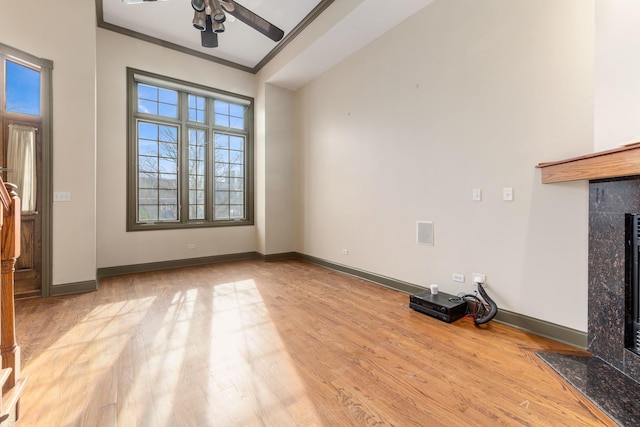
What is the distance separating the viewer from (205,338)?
2361mm

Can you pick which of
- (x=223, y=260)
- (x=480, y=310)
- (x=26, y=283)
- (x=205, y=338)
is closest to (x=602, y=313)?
(x=480, y=310)

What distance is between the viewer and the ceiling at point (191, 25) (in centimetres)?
387

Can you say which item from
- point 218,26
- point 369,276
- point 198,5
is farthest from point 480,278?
point 198,5

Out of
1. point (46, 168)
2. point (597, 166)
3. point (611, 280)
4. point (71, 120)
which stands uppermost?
point (71, 120)

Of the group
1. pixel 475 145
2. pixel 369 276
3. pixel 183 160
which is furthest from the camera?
pixel 183 160

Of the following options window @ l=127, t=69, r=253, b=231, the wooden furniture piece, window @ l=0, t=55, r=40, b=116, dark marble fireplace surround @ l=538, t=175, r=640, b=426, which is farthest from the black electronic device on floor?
window @ l=0, t=55, r=40, b=116

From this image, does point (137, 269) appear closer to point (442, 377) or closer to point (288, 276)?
point (288, 276)

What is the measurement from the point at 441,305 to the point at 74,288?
14.1 ft

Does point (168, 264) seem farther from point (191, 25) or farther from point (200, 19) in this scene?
point (191, 25)

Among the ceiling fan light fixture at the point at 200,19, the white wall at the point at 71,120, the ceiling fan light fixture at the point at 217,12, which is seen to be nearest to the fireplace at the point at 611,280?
the ceiling fan light fixture at the point at 217,12

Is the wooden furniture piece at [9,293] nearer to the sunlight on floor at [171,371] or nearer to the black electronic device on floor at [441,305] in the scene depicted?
the sunlight on floor at [171,371]

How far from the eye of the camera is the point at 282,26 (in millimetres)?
4371

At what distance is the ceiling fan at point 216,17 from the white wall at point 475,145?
165cm

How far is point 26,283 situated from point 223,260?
266 cm
